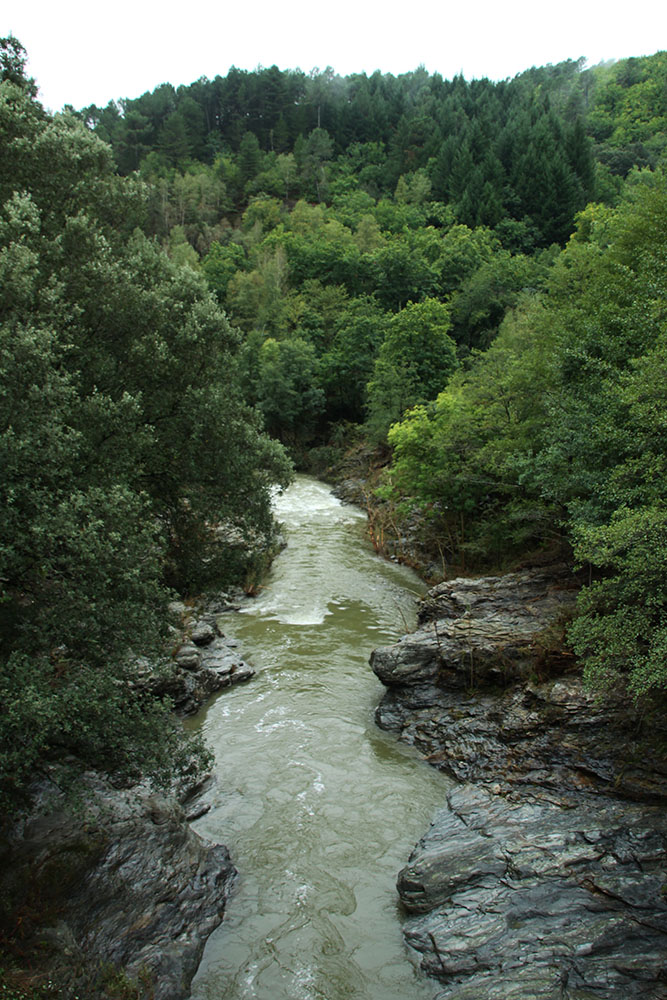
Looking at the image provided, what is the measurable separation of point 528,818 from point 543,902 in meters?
1.85

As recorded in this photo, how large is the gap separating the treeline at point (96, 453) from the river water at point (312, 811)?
205 cm

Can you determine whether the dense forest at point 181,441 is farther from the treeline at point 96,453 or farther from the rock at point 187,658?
the rock at point 187,658

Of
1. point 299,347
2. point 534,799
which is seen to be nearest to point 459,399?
point 534,799

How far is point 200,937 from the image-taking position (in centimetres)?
904

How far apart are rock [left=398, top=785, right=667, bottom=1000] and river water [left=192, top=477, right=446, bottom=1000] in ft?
2.09

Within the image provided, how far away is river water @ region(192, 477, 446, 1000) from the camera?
8.57 metres

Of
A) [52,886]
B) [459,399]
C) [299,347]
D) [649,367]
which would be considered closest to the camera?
[52,886]

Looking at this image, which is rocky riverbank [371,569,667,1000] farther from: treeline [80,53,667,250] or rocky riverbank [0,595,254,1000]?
treeline [80,53,667,250]

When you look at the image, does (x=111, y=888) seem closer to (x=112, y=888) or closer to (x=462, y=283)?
(x=112, y=888)

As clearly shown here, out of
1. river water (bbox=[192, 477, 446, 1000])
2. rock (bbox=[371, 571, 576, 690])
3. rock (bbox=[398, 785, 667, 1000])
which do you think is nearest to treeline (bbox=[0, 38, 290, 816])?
river water (bbox=[192, 477, 446, 1000])

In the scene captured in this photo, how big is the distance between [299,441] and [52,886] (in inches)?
1919

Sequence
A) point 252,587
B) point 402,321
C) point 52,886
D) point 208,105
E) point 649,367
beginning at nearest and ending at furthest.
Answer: point 52,886 → point 649,367 → point 252,587 → point 402,321 → point 208,105

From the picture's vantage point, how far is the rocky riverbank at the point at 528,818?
26.0 feet

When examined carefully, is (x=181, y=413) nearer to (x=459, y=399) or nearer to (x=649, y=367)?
(x=649, y=367)
